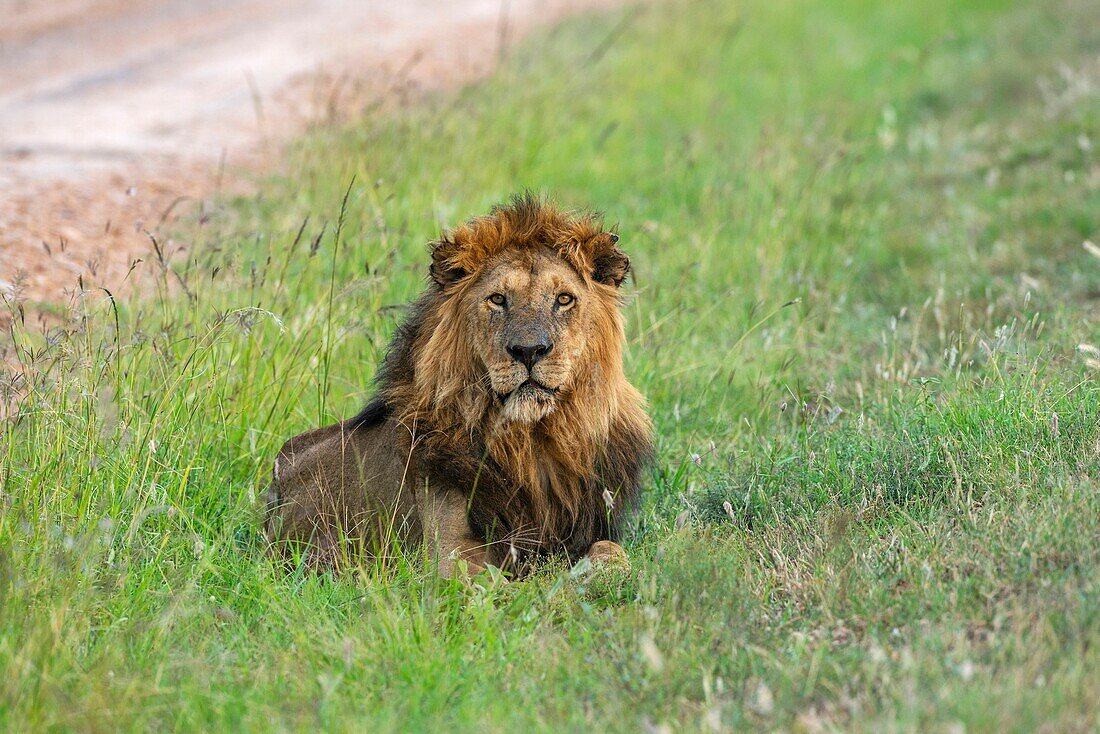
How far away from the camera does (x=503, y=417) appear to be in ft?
15.3

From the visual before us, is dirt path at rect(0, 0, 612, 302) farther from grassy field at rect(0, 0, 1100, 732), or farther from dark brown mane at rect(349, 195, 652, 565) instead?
dark brown mane at rect(349, 195, 652, 565)

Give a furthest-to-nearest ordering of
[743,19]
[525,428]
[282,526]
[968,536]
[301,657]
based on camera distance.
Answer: [743,19]
[282,526]
[525,428]
[968,536]
[301,657]

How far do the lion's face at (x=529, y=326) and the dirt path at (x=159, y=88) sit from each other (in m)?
1.68

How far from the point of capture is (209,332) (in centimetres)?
501

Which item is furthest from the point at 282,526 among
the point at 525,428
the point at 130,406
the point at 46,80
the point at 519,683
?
the point at 46,80

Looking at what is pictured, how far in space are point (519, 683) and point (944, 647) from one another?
4.00 feet

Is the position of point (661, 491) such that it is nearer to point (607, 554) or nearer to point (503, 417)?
point (607, 554)

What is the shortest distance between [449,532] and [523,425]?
466 millimetres

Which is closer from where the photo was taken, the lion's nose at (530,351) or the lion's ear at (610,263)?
the lion's nose at (530,351)

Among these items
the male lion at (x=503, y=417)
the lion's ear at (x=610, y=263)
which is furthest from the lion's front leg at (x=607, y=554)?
the lion's ear at (x=610, y=263)

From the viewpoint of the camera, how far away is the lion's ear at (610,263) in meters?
4.95

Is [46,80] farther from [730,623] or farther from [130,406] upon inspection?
[730,623]

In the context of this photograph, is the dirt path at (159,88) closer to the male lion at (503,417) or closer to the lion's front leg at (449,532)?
the male lion at (503,417)

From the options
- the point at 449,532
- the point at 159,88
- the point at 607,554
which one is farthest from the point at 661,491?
the point at 159,88
